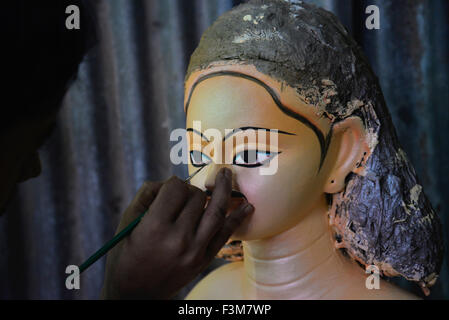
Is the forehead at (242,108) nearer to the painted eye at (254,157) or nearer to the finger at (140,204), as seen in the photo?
the painted eye at (254,157)

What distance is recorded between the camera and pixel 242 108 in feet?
4.27

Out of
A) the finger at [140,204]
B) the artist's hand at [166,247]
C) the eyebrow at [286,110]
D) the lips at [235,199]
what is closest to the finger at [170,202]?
the artist's hand at [166,247]

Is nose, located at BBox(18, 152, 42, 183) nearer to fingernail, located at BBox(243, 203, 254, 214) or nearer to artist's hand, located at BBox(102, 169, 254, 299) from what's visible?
artist's hand, located at BBox(102, 169, 254, 299)

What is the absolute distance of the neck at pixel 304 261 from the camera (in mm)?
1443

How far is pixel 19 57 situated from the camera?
67 cm

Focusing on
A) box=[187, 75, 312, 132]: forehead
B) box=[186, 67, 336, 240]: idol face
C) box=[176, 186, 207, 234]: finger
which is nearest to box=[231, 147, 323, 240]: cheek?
box=[186, 67, 336, 240]: idol face

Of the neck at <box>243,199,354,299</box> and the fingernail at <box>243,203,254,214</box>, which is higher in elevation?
the fingernail at <box>243,203,254,214</box>

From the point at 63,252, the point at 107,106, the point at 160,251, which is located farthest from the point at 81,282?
the point at 160,251

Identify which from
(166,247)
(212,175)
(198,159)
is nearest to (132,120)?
(198,159)

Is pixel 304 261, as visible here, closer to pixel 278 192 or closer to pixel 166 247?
pixel 278 192

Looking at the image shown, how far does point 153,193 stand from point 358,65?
30.4 inches

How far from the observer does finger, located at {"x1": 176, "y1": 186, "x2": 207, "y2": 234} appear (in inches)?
40.4

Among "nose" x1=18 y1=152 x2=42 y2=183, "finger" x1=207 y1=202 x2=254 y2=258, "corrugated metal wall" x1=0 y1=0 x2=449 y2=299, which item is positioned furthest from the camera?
"corrugated metal wall" x1=0 y1=0 x2=449 y2=299
